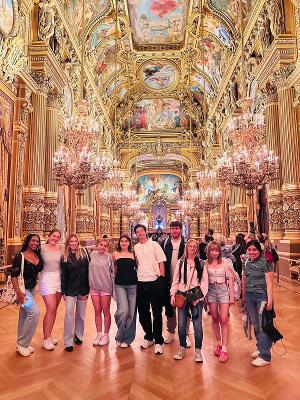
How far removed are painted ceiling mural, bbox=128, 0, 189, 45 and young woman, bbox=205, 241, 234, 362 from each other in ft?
48.4

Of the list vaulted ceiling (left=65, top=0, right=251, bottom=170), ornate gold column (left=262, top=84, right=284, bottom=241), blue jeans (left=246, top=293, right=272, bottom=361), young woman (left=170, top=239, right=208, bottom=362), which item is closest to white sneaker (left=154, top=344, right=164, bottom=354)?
young woman (left=170, top=239, right=208, bottom=362)

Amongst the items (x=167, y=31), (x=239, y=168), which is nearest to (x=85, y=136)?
(x=239, y=168)

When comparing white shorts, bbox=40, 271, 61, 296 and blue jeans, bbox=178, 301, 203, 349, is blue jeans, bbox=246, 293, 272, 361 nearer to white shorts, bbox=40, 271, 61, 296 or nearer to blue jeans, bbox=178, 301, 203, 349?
blue jeans, bbox=178, 301, 203, 349

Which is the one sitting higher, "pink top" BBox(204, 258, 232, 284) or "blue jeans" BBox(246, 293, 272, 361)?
"pink top" BBox(204, 258, 232, 284)

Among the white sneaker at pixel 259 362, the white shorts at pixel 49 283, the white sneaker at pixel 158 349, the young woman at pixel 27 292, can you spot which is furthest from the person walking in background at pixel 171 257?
the young woman at pixel 27 292

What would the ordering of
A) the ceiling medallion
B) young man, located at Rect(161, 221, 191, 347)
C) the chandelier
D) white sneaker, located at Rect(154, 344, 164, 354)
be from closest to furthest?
white sneaker, located at Rect(154, 344, 164, 354)
young man, located at Rect(161, 221, 191, 347)
the chandelier
the ceiling medallion

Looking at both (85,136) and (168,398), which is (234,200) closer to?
(85,136)

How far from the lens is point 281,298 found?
7.57 meters

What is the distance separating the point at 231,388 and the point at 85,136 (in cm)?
701

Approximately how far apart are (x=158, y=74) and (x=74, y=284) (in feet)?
65.2

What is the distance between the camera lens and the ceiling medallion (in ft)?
67.7

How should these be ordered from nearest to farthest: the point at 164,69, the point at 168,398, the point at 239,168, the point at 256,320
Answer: the point at 168,398, the point at 256,320, the point at 239,168, the point at 164,69

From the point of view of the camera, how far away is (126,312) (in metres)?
4.49

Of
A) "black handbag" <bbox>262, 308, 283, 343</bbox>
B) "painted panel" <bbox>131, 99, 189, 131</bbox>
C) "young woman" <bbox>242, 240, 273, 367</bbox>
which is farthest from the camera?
"painted panel" <bbox>131, 99, 189, 131</bbox>
